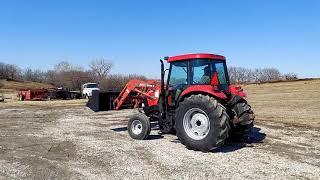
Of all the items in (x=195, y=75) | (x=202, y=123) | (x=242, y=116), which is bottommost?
(x=202, y=123)

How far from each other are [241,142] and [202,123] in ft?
6.27

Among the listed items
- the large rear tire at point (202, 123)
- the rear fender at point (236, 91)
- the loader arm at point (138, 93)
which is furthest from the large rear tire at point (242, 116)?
the loader arm at point (138, 93)

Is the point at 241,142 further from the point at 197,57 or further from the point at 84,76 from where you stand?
the point at 84,76

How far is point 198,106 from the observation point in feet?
33.6

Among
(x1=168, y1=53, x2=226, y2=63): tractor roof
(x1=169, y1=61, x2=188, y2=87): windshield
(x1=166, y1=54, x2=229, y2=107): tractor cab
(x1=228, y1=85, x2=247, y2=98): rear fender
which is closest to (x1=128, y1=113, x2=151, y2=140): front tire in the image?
(x1=166, y1=54, x2=229, y2=107): tractor cab

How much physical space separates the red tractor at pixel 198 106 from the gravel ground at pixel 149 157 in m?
0.41

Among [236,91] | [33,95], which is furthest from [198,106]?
[33,95]

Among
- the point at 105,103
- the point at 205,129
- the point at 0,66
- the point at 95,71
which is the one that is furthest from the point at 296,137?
the point at 0,66

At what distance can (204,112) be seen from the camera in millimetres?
10180

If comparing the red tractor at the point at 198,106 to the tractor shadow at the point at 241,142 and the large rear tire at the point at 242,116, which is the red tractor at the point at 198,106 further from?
the tractor shadow at the point at 241,142

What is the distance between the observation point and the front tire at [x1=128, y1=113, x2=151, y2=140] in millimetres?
12133

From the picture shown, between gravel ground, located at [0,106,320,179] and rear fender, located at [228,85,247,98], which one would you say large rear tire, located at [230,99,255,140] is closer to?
rear fender, located at [228,85,247,98]

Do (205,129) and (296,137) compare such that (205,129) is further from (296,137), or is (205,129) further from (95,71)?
(95,71)

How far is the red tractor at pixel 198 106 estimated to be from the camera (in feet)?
32.7
